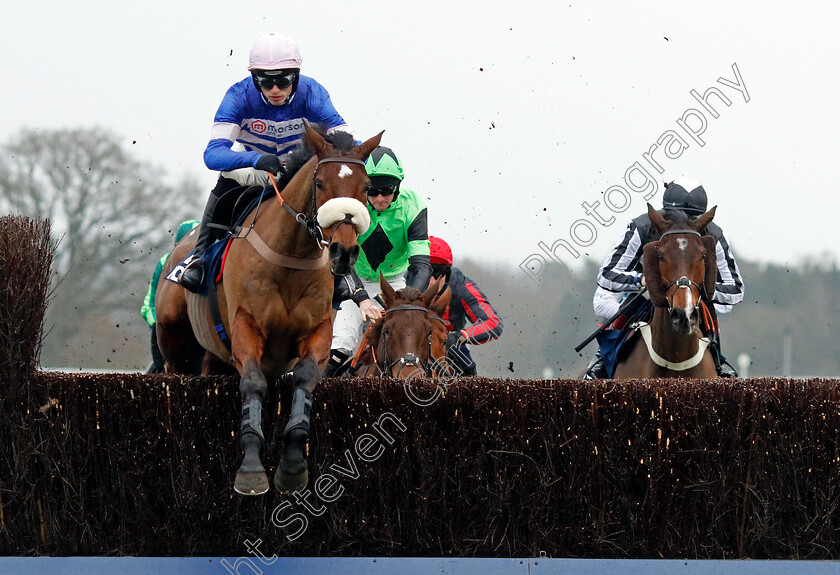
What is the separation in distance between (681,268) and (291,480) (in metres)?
2.65

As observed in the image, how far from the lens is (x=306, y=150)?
5352 millimetres

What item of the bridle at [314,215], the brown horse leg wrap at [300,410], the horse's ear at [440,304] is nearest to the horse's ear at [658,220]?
the horse's ear at [440,304]

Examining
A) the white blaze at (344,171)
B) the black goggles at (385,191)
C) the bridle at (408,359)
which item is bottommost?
the bridle at (408,359)

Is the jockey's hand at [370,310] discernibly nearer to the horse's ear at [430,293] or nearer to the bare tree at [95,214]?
the horse's ear at [430,293]

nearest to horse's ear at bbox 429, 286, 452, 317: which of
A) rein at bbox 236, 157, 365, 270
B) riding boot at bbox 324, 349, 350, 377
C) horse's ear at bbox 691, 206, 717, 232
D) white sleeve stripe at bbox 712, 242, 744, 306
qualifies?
riding boot at bbox 324, 349, 350, 377

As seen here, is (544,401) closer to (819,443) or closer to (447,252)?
(819,443)

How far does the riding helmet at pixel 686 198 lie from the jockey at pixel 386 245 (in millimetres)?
1685

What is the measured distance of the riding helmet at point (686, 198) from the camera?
730 centimetres

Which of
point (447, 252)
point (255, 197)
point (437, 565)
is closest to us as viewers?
point (437, 565)

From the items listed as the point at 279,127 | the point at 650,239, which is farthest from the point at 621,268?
the point at 279,127

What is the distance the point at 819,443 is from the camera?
5012mm

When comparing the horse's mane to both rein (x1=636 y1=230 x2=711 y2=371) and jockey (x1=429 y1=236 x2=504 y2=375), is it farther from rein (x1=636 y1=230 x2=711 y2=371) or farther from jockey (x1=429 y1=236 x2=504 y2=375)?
jockey (x1=429 y1=236 x2=504 y2=375)

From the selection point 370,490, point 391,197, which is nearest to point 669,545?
point 370,490

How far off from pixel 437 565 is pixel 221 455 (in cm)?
111
